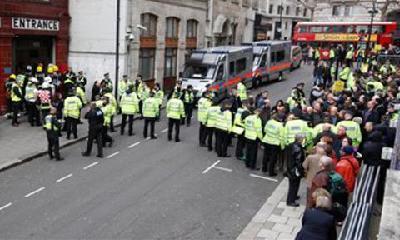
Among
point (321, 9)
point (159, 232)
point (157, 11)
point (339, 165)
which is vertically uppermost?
point (321, 9)

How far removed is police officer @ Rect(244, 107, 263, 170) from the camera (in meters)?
14.6

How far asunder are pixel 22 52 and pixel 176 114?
8923mm

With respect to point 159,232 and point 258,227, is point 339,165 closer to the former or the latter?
point 258,227

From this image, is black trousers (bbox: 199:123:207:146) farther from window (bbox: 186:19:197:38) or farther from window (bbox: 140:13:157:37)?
window (bbox: 186:19:197:38)

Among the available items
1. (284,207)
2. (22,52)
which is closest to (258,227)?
(284,207)

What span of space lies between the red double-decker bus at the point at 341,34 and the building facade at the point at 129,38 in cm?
1588

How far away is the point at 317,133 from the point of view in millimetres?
13266

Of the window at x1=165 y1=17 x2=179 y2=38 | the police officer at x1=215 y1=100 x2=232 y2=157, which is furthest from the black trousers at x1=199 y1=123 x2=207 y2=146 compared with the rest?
the window at x1=165 y1=17 x2=179 y2=38

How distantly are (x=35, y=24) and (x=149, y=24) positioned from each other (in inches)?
289

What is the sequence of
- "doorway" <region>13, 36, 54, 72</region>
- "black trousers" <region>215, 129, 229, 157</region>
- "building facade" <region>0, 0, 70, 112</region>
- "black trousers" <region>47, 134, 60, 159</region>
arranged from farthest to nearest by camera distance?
1. "doorway" <region>13, 36, 54, 72</region>
2. "building facade" <region>0, 0, 70, 112</region>
3. "black trousers" <region>215, 129, 229, 157</region>
4. "black trousers" <region>47, 134, 60, 159</region>

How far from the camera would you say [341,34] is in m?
47.1

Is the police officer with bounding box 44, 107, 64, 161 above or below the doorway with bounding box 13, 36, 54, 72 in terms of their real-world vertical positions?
below

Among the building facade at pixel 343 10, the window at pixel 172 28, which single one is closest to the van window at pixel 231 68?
the window at pixel 172 28

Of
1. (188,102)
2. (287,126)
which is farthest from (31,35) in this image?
(287,126)
